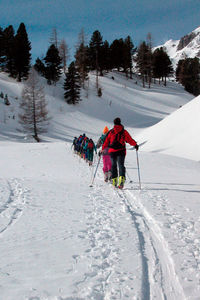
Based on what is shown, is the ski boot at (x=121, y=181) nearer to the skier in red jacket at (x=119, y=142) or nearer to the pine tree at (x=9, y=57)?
the skier in red jacket at (x=119, y=142)

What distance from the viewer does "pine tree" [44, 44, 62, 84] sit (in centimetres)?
4175

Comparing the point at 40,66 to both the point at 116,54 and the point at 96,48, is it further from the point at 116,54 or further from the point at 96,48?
the point at 116,54

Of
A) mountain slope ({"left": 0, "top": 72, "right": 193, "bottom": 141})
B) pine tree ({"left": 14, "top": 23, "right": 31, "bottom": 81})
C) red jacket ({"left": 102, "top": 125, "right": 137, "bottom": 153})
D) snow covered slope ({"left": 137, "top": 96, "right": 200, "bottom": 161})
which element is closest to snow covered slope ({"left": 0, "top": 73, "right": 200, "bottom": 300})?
red jacket ({"left": 102, "top": 125, "right": 137, "bottom": 153})

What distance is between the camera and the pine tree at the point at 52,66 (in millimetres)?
41750

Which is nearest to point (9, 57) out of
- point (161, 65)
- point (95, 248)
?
point (161, 65)

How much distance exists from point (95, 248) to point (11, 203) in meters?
2.63

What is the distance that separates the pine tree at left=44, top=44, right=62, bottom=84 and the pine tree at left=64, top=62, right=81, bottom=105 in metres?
4.34

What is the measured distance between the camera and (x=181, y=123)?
58.7ft

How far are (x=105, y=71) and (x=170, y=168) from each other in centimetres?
4859

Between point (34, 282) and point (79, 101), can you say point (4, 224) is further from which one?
point (79, 101)

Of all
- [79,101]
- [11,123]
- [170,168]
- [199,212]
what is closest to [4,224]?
[199,212]

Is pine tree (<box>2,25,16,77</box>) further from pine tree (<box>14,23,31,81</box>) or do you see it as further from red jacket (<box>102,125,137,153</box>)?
red jacket (<box>102,125,137,153</box>)

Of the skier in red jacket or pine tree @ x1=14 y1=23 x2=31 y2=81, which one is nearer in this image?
the skier in red jacket

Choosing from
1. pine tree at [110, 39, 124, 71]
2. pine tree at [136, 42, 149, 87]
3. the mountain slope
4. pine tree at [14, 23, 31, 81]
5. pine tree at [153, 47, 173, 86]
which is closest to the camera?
the mountain slope
